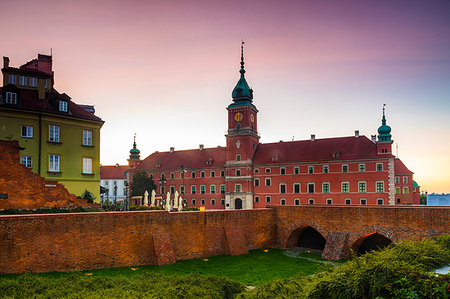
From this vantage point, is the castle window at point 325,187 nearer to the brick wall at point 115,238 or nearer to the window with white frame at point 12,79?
the brick wall at point 115,238

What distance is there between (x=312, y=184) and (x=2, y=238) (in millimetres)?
42931

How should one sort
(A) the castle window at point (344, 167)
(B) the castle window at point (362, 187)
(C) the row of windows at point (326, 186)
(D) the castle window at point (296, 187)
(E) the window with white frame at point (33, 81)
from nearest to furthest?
(E) the window with white frame at point (33, 81) → (C) the row of windows at point (326, 186) → (B) the castle window at point (362, 187) → (A) the castle window at point (344, 167) → (D) the castle window at point (296, 187)

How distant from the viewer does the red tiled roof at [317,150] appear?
4878 centimetres

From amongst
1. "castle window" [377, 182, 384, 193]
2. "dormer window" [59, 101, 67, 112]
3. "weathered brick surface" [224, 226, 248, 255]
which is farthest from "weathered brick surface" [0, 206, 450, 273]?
"castle window" [377, 182, 384, 193]

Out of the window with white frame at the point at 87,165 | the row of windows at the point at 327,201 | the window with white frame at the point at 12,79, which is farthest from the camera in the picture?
the row of windows at the point at 327,201

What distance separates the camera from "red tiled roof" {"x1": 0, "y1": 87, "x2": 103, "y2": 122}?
25406mm

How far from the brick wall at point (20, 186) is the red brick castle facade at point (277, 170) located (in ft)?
72.5

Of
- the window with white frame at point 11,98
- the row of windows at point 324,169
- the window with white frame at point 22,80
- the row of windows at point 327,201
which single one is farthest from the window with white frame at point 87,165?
the row of windows at point 327,201

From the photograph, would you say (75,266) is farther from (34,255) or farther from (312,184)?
(312,184)

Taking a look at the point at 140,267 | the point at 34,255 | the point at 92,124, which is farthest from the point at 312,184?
the point at 34,255

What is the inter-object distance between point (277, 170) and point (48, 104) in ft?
117

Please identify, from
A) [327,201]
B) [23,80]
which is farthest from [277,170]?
[23,80]

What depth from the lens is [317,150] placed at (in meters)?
52.3

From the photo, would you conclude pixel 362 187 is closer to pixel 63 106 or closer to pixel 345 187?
pixel 345 187
